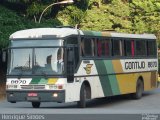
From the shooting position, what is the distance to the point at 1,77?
4100cm

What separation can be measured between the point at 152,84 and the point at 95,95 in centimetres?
716

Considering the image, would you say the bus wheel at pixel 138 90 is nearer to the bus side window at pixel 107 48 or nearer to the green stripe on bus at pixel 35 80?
the bus side window at pixel 107 48

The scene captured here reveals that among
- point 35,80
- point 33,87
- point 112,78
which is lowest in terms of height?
point 33,87

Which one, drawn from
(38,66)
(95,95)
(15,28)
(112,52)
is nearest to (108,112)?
(38,66)

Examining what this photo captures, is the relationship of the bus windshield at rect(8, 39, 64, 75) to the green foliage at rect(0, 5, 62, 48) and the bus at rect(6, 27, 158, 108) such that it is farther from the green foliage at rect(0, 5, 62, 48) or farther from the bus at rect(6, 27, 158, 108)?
the green foliage at rect(0, 5, 62, 48)

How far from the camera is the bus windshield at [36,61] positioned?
19719 millimetres

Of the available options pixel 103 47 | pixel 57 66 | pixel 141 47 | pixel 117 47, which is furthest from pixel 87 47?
pixel 141 47

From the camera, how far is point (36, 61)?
1995 cm

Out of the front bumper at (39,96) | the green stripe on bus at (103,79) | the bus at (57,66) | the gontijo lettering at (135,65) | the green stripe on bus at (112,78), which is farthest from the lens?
the gontijo lettering at (135,65)

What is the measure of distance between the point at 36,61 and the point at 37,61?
0.05 meters

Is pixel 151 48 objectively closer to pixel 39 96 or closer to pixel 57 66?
pixel 57 66

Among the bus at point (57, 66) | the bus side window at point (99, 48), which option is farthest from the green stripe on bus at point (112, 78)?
the bus side window at point (99, 48)

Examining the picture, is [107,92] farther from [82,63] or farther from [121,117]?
[121,117]

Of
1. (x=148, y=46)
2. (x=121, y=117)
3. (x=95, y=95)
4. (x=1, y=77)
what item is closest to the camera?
(x=121, y=117)
